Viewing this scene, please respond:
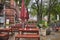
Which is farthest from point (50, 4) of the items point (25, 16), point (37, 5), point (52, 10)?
point (25, 16)

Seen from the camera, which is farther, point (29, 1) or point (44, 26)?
point (29, 1)

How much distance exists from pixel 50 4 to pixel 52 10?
3.87ft

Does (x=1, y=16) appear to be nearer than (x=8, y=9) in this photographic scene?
Yes

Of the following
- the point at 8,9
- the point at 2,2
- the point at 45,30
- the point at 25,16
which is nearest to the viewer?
the point at 25,16

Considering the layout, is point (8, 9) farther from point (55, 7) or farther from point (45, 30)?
point (45, 30)

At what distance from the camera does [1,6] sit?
1391 inches

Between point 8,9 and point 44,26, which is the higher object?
point 8,9

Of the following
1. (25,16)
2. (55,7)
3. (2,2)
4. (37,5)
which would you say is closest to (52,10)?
(55,7)

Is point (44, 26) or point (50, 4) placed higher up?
point (50, 4)

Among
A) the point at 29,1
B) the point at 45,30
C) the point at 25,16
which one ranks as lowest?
the point at 45,30

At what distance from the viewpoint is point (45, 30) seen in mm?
17406

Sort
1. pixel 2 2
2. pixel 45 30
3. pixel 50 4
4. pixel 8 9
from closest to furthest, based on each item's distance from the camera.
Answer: pixel 45 30, pixel 50 4, pixel 2 2, pixel 8 9

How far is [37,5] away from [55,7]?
418 centimetres

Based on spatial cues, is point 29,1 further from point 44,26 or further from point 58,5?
point 44,26
